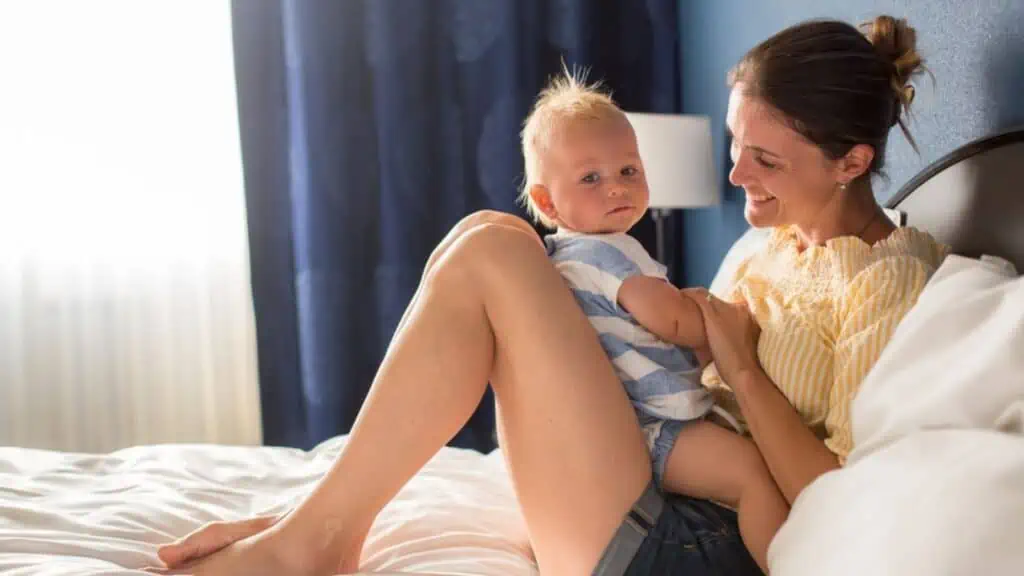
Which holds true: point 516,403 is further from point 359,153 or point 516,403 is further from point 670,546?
point 359,153

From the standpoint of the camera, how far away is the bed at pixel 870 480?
2.61ft

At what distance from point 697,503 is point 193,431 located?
204 cm

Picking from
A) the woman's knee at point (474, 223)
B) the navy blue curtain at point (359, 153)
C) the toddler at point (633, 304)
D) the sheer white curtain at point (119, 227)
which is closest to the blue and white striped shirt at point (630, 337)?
the toddler at point (633, 304)

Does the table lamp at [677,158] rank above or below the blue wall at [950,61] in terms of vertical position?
below

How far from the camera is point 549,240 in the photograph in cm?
145

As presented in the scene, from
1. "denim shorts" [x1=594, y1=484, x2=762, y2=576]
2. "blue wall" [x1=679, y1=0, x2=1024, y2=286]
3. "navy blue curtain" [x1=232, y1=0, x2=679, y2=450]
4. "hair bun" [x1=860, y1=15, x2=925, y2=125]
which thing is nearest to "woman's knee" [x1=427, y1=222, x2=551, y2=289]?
"denim shorts" [x1=594, y1=484, x2=762, y2=576]

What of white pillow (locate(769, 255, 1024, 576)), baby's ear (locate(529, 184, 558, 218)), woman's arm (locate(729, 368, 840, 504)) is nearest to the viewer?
white pillow (locate(769, 255, 1024, 576))

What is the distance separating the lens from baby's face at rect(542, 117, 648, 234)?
141 cm

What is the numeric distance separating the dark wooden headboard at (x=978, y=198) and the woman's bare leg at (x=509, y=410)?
21.8 inches

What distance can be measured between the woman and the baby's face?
15 centimetres

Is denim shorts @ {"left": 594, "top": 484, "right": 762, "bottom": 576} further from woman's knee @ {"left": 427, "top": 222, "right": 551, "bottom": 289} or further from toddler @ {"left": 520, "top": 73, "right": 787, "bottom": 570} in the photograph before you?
woman's knee @ {"left": 427, "top": 222, "right": 551, "bottom": 289}

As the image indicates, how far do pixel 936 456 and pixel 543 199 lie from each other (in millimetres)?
774

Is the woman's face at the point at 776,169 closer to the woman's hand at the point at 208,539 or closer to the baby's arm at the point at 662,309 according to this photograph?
the baby's arm at the point at 662,309

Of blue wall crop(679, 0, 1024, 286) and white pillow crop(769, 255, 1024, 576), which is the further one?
blue wall crop(679, 0, 1024, 286)
